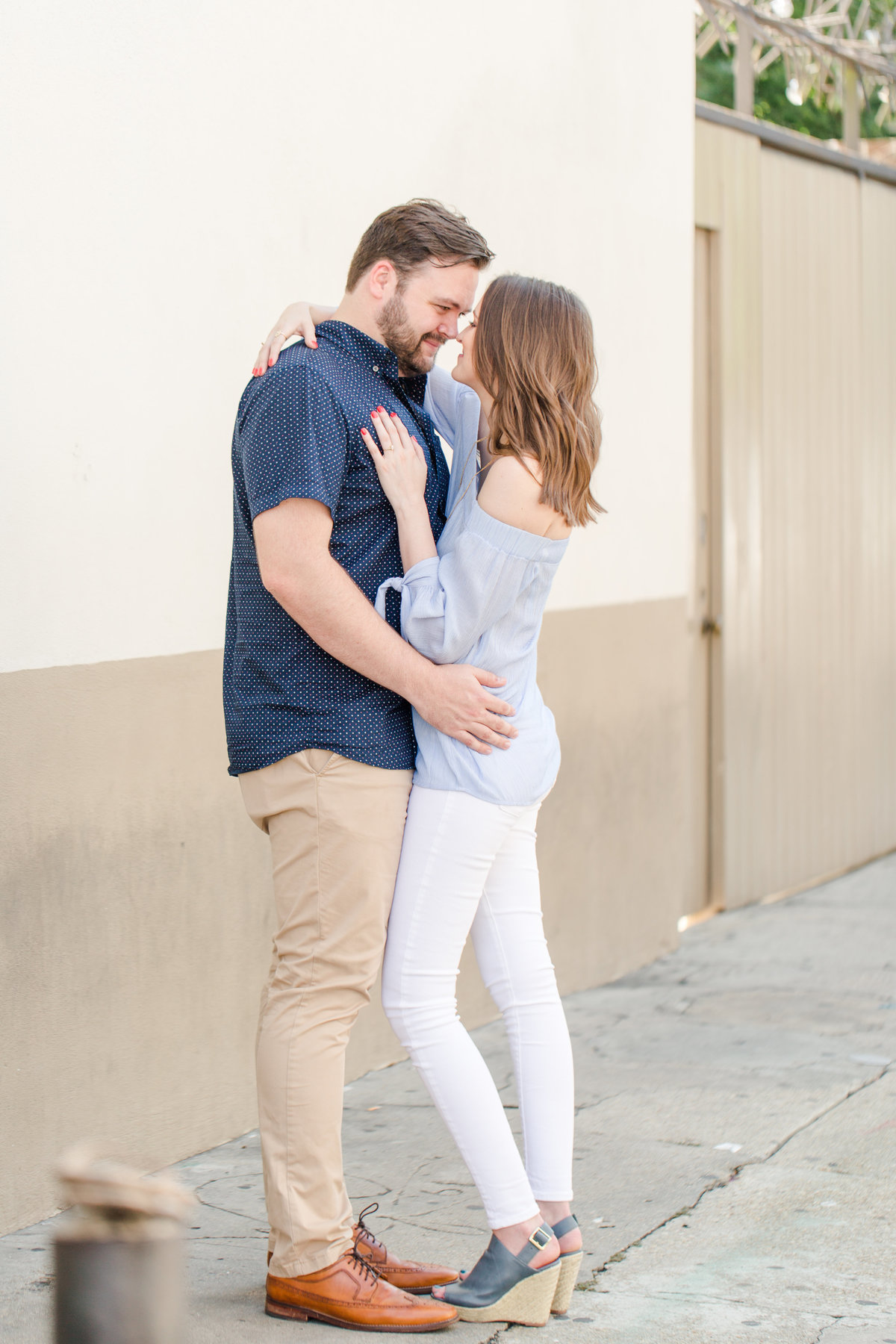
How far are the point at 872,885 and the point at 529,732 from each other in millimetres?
4570

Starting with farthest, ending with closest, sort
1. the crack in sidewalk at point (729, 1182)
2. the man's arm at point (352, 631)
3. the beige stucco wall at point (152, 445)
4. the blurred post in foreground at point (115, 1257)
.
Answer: the beige stucco wall at point (152, 445), the crack in sidewalk at point (729, 1182), the man's arm at point (352, 631), the blurred post in foreground at point (115, 1257)

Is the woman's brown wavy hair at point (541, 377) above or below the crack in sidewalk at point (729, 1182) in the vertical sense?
above

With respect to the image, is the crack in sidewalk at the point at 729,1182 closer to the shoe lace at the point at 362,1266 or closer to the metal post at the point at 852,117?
the shoe lace at the point at 362,1266

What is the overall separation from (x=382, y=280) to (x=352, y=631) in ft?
2.14

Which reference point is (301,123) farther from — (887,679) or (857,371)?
(887,679)

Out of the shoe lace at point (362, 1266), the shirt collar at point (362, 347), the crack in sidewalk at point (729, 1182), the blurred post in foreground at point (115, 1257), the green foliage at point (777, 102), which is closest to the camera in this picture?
the blurred post in foreground at point (115, 1257)

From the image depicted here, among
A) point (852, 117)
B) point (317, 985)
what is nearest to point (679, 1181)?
point (317, 985)

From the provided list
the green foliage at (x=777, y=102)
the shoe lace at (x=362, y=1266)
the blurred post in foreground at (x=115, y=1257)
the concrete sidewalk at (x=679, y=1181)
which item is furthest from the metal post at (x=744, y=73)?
the blurred post in foreground at (x=115, y=1257)

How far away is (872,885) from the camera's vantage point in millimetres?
6883

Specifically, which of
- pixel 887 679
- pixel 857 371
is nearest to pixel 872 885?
pixel 887 679

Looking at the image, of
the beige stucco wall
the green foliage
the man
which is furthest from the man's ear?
the green foliage

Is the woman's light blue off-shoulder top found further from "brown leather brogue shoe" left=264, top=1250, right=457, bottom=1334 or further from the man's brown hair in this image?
"brown leather brogue shoe" left=264, top=1250, right=457, bottom=1334

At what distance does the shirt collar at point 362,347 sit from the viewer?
9.03ft

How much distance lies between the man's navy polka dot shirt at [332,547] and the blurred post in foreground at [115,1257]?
148cm
